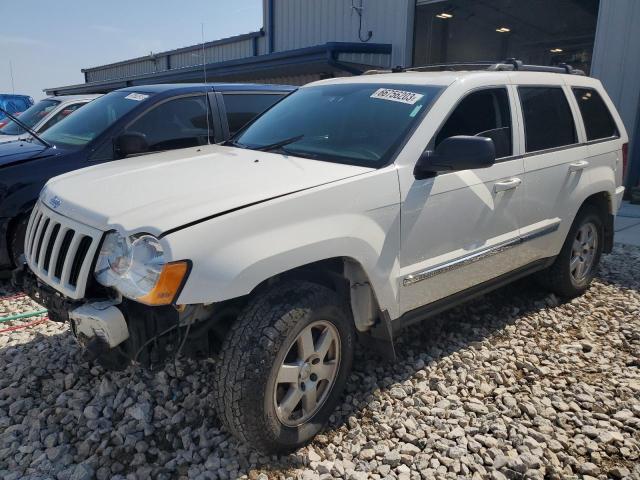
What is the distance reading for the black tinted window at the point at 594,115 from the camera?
4.32 meters

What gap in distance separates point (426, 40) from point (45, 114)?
9708 millimetres

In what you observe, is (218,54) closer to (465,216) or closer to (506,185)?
→ (506,185)

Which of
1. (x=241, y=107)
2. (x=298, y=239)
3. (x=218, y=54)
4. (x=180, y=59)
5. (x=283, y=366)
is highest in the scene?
(x=218, y=54)

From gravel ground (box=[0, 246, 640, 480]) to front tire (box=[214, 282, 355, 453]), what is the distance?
19cm

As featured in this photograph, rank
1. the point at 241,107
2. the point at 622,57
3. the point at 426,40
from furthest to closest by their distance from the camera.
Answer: the point at 426,40 < the point at 622,57 < the point at 241,107

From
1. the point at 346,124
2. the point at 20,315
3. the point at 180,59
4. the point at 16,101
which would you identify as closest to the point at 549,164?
the point at 346,124

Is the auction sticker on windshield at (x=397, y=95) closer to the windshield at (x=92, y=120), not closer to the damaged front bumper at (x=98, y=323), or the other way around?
the damaged front bumper at (x=98, y=323)

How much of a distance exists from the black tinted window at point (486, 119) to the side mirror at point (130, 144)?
2.61 metres

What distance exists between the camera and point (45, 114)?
25.1 ft

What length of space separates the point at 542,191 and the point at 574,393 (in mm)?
1420

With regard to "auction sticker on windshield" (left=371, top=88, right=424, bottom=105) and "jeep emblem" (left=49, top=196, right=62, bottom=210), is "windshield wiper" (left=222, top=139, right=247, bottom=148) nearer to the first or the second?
"auction sticker on windshield" (left=371, top=88, right=424, bottom=105)

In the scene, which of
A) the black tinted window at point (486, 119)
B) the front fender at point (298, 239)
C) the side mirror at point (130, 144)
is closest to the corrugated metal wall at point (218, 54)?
the side mirror at point (130, 144)

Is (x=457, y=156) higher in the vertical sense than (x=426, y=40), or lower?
lower

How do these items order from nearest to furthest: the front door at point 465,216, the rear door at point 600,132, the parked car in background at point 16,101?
the front door at point 465,216, the rear door at point 600,132, the parked car in background at point 16,101
